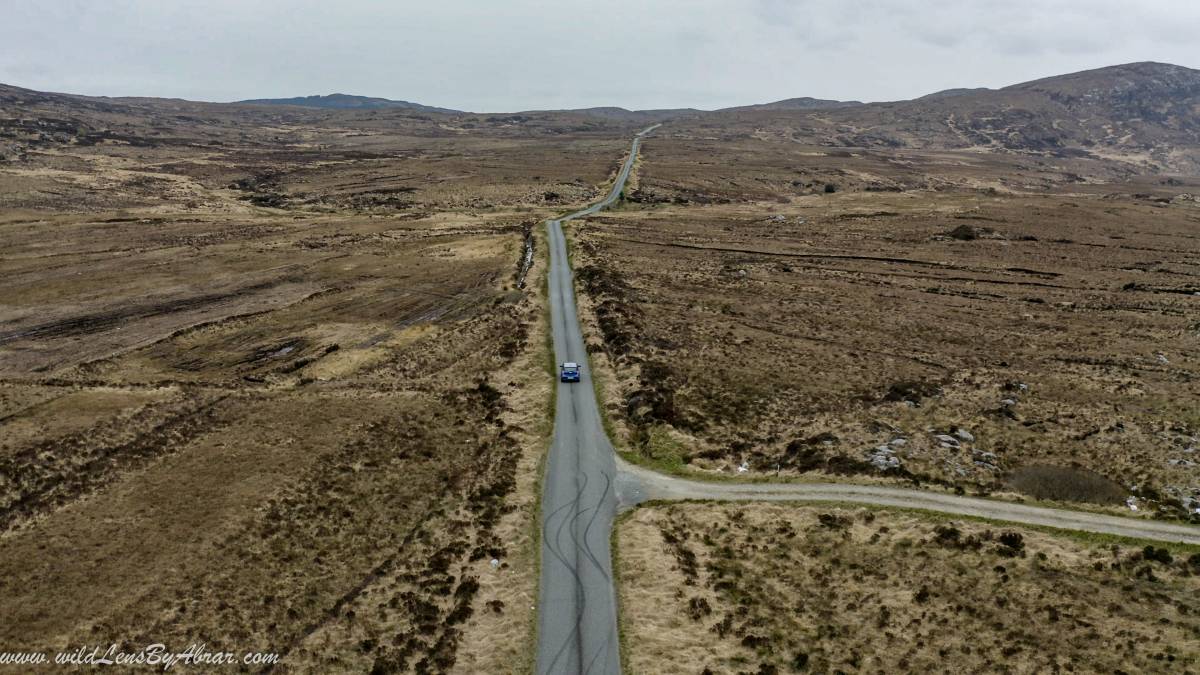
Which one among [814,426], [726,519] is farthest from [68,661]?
[814,426]

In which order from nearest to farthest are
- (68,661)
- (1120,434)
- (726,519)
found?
(68,661) → (726,519) → (1120,434)

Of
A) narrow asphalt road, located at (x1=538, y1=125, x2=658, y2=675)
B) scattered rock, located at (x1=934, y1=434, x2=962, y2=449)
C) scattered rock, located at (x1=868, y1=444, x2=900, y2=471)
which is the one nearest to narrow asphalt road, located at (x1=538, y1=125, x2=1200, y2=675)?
narrow asphalt road, located at (x1=538, y1=125, x2=658, y2=675)

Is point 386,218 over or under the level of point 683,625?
over

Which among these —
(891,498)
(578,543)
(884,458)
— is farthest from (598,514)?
(884,458)

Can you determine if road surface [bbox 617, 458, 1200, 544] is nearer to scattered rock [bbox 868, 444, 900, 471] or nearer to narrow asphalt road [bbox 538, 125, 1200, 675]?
narrow asphalt road [bbox 538, 125, 1200, 675]

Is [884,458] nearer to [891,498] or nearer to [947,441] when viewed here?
[891,498]

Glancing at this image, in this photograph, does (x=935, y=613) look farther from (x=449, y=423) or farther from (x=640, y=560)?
(x=449, y=423)
